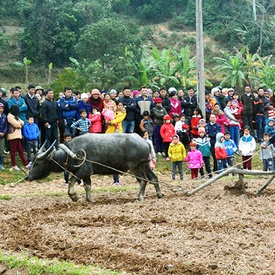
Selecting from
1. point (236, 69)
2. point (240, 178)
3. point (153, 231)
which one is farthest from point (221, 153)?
point (236, 69)

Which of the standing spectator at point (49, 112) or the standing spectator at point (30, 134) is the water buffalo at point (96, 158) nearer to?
the standing spectator at point (30, 134)

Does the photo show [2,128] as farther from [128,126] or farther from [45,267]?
[45,267]

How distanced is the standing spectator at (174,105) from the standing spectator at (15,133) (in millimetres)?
4911

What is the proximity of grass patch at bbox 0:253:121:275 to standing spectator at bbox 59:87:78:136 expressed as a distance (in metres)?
9.33

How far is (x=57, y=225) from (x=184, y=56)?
2236cm

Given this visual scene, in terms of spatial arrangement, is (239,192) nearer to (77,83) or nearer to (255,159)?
(255,159)

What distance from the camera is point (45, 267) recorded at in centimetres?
731

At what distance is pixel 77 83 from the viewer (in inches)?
1113

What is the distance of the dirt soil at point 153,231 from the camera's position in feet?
24.1

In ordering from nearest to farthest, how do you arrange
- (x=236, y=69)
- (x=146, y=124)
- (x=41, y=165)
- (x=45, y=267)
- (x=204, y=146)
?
(x=45, y=267) → (x=41, y=165) → (x=204, y=146) → (x=146, y=124) → (x=236, y=69)

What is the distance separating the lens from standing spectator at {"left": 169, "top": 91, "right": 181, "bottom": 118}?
19.0 meters

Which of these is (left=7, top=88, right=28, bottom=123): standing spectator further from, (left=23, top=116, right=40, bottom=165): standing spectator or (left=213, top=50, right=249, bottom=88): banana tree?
(left=213, top=50, right=249, bottom=88): banana tree

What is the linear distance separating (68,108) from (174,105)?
3739 mm

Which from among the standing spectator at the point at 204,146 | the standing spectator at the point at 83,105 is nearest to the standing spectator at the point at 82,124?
the standing spectator at the point at 83,105
